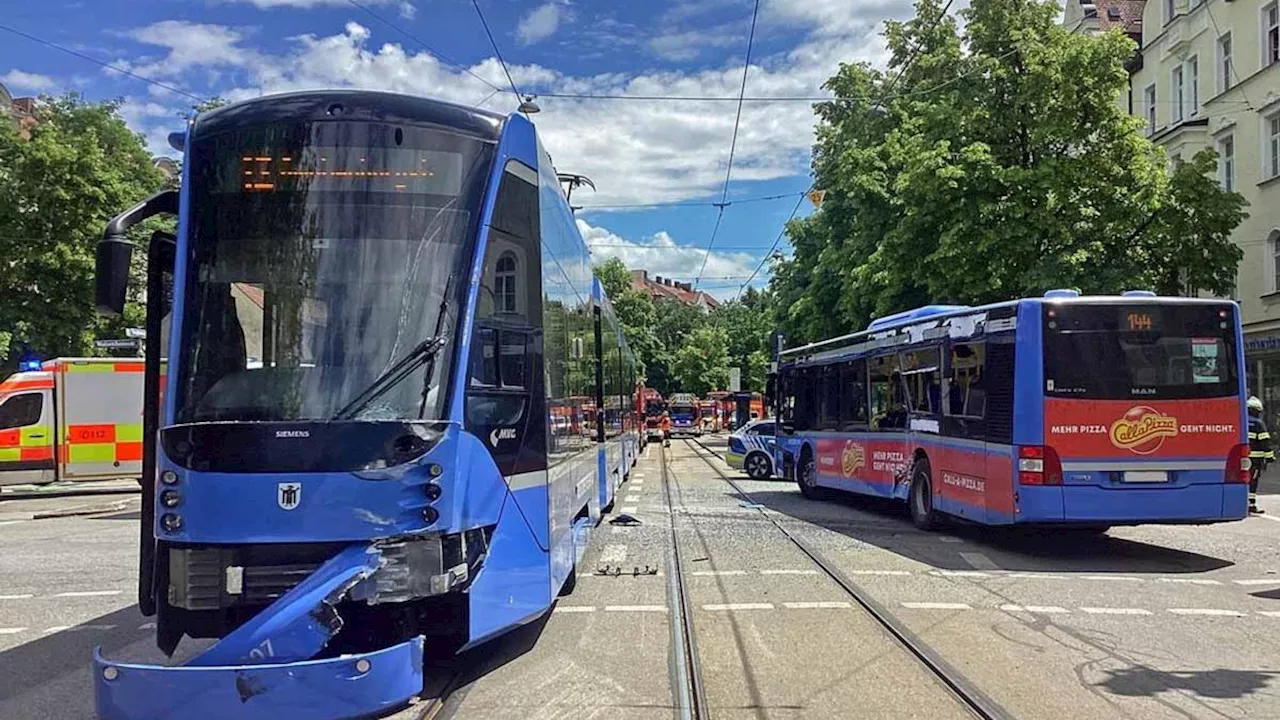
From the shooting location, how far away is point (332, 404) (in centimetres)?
590

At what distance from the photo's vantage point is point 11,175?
98.5 feet

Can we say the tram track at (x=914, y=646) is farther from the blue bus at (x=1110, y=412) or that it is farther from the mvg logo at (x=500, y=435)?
the mvg logo at (x=500, y=435)

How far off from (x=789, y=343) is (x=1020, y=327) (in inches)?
1036

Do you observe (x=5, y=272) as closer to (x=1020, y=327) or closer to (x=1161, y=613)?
(x=1020, y=327)

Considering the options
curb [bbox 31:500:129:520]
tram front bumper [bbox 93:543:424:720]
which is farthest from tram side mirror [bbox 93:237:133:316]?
curb [bbox 31:500:129:520]

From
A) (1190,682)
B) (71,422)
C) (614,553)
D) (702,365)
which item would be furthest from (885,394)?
(702,365)

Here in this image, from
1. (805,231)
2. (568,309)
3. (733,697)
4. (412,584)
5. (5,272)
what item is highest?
(805,231)

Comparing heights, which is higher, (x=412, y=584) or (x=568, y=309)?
(x=568, y=309)

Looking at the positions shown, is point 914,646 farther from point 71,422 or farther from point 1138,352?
point 71,422

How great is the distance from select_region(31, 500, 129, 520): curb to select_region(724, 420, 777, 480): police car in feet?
43.2

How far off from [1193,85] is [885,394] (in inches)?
946

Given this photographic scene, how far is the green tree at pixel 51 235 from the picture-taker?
29312 mm

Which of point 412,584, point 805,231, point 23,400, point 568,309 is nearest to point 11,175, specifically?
point 23,400

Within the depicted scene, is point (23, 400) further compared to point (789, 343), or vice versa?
point (789, 343)
